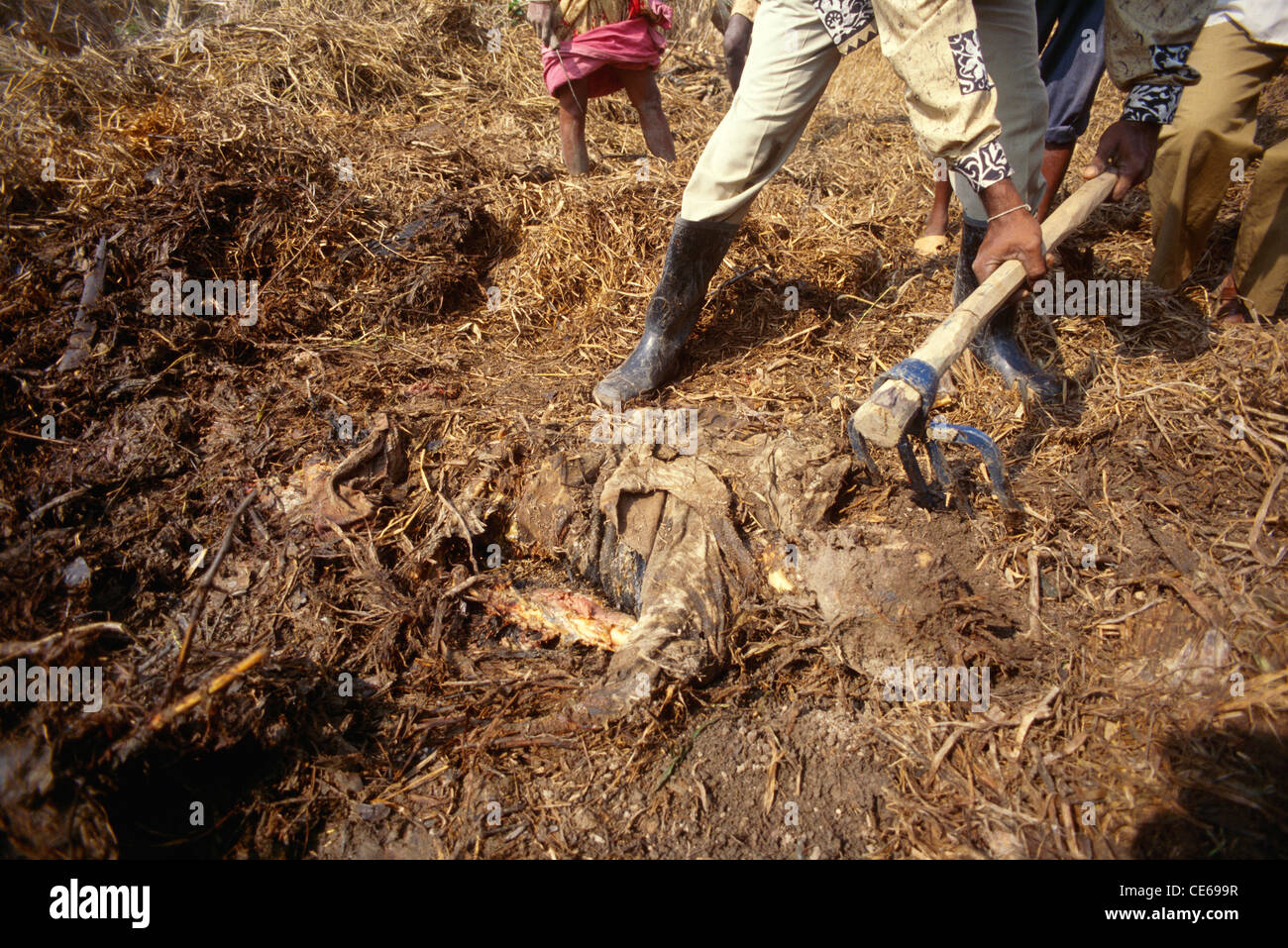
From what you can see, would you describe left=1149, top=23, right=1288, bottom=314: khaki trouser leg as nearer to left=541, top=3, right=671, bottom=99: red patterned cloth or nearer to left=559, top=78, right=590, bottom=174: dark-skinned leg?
left=541, top=3, right=671, bottom=99: red patterned cloth

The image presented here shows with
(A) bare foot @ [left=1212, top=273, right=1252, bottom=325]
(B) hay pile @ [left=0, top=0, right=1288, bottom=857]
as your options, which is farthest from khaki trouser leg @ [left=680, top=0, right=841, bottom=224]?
(A) bare foot @ [left=1212, top=273, right=1252, bottom=325]

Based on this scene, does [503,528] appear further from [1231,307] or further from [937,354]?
[1231,307]

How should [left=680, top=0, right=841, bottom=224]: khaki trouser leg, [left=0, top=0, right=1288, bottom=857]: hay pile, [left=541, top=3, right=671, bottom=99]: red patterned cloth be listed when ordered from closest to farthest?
[left=0, top=0, right=1288, bottom=857]: hay pile → [left=680, top=0, right=841, bottom=224]: khaki trouser leg → [left=541, top=3, right=671, bottom=99]: red patterned cloth

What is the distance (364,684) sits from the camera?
79.4 inches

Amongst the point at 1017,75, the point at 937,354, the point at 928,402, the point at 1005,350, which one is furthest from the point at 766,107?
the point at 1005,350

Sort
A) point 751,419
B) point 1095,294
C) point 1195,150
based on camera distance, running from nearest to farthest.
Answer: point 751,419, point 1195,150, point 1095,294

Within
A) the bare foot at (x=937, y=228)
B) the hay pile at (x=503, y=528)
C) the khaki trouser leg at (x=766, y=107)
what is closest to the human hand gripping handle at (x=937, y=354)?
the hay pile at (x=503, y=528)

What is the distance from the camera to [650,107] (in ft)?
14.1

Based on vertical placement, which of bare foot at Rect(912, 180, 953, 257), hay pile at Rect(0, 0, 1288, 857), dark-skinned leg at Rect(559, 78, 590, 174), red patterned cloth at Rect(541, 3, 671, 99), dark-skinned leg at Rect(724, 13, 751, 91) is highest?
dark-skinned leg at Rect(724, 13, 751, 91)

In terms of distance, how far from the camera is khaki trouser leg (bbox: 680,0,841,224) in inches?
91.0

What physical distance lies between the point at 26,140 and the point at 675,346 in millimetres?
3885

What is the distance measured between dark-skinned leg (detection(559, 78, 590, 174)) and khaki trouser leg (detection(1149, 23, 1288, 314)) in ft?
9.67

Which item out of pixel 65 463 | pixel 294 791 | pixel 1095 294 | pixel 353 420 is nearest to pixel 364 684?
pixel 294 791

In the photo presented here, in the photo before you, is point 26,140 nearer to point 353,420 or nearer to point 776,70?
point 353,420
